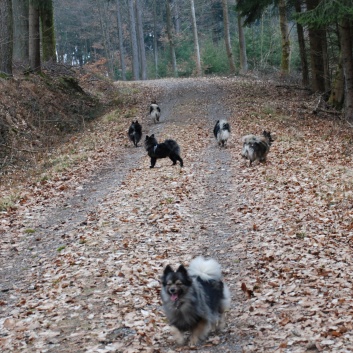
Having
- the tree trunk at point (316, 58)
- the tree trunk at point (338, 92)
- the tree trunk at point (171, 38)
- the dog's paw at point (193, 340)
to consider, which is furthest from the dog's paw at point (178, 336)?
the tree trunk at point (171, 38)

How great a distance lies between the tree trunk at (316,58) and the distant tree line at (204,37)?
55 millimetres

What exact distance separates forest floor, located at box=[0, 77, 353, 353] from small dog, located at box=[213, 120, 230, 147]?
0.56 meters

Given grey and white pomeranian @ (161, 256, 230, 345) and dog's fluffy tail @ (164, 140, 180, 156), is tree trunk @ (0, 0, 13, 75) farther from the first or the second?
grey and white pomeranian @ (161, 256, 230, 345)

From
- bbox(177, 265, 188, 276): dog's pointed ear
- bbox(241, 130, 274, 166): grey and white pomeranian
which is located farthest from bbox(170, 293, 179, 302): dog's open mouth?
bbox(241, 130, 274, 166): grey and white pomeranian

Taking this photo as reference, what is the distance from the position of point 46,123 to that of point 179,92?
1415 centimetres

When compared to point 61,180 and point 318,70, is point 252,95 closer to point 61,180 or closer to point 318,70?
point 318,70

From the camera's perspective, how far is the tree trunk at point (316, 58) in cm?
2622

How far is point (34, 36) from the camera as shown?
25.6 meters

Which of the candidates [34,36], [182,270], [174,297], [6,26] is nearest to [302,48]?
[34,36]

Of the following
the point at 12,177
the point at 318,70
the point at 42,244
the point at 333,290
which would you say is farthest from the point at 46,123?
the point at 333,290

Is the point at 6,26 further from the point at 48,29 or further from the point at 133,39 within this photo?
the point at 133,39

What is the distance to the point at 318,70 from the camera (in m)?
27.9

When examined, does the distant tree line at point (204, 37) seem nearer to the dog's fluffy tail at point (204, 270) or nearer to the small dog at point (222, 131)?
the small dog at point (222, 131)

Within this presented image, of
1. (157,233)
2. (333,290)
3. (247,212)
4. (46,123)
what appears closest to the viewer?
(333,290)
